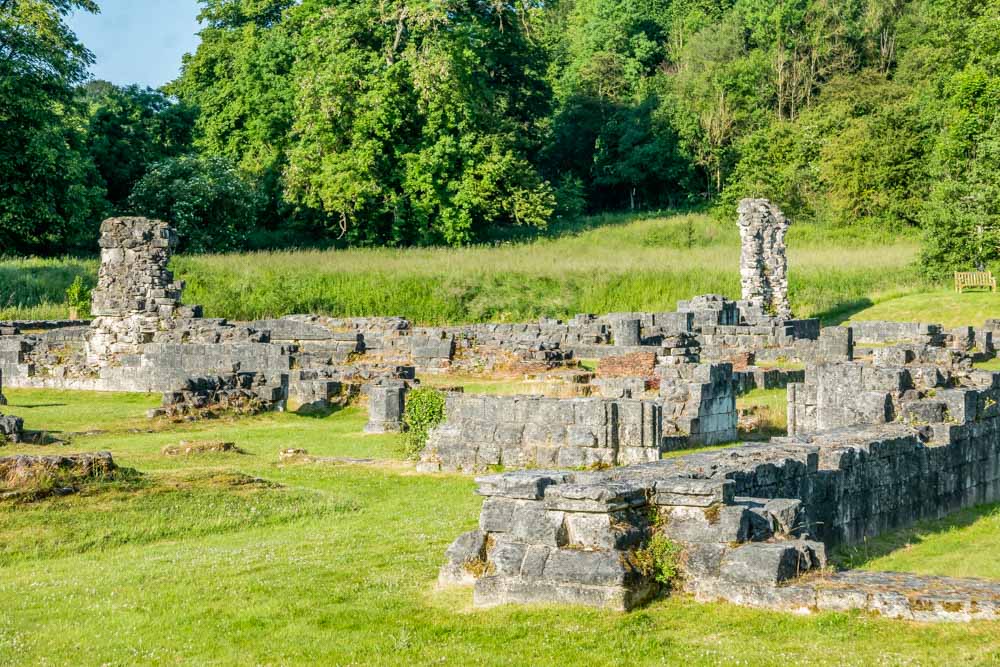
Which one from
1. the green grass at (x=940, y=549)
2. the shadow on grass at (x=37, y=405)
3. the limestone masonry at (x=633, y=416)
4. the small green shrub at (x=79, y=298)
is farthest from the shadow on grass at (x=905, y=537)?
the small green shrub at (x=79, y=298)

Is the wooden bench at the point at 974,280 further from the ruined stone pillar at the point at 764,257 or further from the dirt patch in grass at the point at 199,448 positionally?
the dirt patch in grass at the point at 199,448

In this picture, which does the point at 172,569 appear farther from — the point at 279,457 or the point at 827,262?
A: the point at 827,262

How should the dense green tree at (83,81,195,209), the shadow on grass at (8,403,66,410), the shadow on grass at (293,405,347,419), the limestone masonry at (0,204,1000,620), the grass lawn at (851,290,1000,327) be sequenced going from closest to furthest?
the limestone masonry at (0,204,1000,620), the shadow on grass at (293,405,347,419), the shadow on grass at (8,403,66,410), the grass lawn at (851,290,1000,327), the dense green tree at (83,81,195,209)

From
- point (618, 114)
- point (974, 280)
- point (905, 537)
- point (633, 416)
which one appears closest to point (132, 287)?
point (633, 416)

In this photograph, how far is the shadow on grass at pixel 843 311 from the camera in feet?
127

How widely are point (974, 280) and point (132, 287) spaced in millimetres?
22543

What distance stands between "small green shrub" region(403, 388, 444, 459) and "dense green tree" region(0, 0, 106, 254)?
31973 mm

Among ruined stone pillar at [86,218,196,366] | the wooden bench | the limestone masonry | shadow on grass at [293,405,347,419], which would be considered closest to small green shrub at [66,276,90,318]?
the limestone masonry

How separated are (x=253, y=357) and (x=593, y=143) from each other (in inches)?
1921

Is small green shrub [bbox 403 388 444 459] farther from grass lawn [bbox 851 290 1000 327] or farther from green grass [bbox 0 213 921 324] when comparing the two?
green grass [bbox 0 213 921 324]

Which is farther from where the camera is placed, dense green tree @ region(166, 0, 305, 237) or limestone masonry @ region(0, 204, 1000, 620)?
dense green tree @ region(166, 0, 305, 237)

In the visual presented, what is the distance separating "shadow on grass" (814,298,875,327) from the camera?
3864 centimetres

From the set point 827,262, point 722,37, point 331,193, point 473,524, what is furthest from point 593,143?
A: point 473,524

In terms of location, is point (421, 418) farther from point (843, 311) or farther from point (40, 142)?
point (40, 142)
